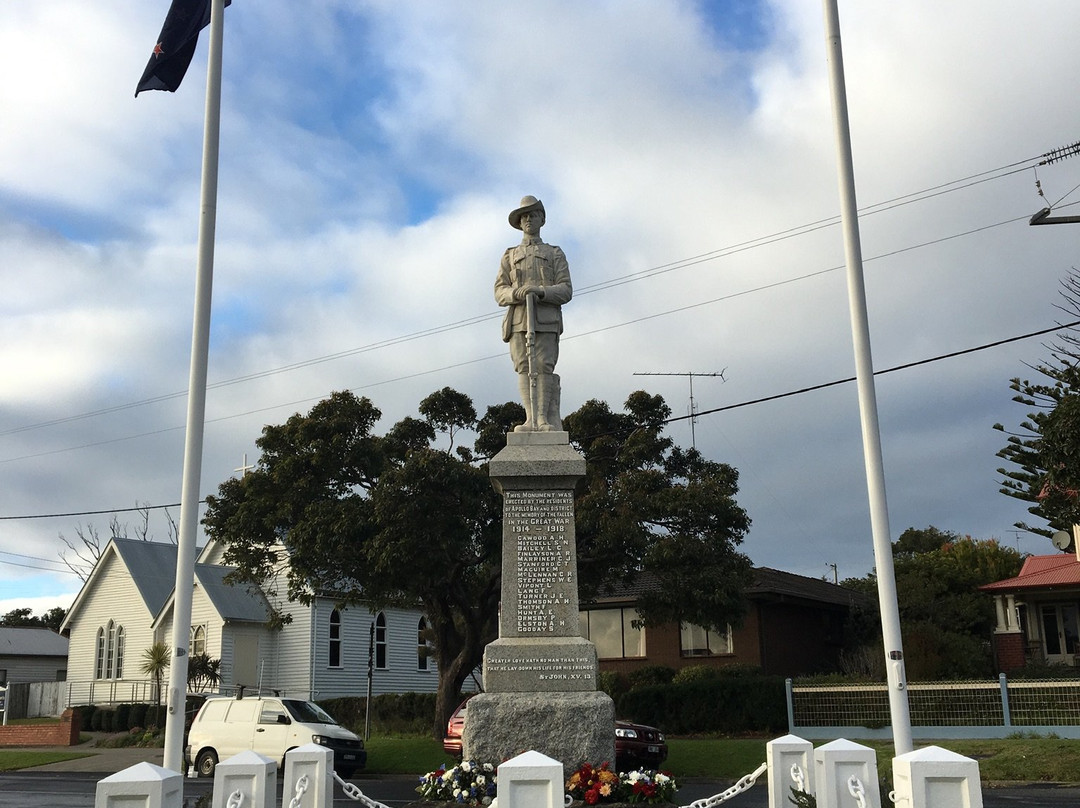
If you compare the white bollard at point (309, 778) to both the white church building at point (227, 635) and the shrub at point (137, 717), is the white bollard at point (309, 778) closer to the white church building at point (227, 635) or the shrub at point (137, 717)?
the white church building at point (227, 635)

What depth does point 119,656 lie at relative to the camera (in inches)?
1560

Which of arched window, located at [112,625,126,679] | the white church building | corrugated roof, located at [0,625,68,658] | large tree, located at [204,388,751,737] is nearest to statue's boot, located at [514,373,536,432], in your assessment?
large tree, located at [204,388,751,737]

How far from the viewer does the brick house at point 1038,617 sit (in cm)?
3070

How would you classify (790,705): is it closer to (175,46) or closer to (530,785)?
(175,46)

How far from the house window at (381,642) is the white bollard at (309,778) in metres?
33.6

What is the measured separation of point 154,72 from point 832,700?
62.1 ft

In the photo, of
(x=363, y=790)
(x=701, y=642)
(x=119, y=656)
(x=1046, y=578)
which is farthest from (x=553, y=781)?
(x=119, y=656)

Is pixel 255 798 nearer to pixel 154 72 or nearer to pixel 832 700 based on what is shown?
pixel 154 72

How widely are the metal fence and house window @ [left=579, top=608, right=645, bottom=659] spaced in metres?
9.98

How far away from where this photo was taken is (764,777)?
791 inches

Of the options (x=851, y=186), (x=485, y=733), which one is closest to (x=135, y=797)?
(x=485, y=733)

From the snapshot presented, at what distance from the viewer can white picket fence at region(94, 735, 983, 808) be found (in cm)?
632

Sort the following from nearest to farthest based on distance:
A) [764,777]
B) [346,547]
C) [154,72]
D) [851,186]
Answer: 1. [851,186]
2. [154,72]
3. [764,777]
4. [346,547]

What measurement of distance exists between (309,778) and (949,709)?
59.4 feet
